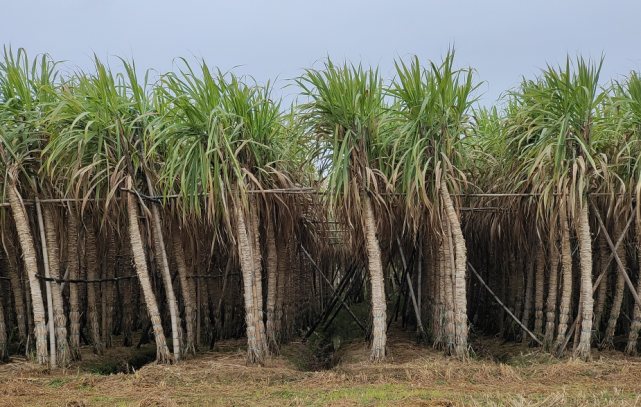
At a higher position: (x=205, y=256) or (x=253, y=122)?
(x=253, y=122)

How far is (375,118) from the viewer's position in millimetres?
5801

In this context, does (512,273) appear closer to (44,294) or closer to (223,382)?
(223,382)

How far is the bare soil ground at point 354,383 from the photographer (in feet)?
14.0

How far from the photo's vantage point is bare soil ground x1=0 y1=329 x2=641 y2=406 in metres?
4.28

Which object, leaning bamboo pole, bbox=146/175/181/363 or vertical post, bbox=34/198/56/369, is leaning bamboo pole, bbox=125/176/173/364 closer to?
leaning bamboo pole, bbox=146/175/181/363

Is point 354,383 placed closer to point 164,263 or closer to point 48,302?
point 164,263

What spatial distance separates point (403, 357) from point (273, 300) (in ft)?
5.84

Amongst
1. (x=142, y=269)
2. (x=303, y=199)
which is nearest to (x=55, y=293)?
(x=142, y=269)

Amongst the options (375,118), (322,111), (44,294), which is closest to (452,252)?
(375,118)

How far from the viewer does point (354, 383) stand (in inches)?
196

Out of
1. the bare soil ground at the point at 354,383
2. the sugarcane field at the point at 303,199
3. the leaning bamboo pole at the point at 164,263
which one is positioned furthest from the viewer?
the leaning bamboo pole at the point at 164,263

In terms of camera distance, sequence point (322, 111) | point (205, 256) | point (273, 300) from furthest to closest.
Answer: point (205, 256), point (273, 300), point (322, 111)

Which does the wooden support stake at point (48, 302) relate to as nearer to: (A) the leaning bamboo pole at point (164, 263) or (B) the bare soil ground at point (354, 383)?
(B) the bare soil ground at point (354, 383)

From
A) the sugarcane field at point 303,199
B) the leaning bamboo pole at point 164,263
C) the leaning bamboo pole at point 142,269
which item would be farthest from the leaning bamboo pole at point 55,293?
the leaning bamboo pole at point 164,263
